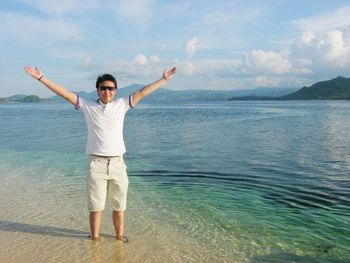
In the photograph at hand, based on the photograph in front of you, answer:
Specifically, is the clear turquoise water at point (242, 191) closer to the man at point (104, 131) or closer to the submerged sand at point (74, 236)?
the submerged sand at point (74, 236)

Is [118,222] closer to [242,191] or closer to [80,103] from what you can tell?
[80,103]

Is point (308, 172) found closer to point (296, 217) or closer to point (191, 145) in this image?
point (296, 217)

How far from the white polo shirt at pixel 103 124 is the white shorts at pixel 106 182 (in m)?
0.20

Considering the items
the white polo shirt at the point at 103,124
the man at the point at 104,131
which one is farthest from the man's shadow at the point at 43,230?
the white polo shirt at the point at 103,124

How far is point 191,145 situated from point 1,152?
12.8 meters

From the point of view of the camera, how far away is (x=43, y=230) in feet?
30.5

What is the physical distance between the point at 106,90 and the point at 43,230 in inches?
162

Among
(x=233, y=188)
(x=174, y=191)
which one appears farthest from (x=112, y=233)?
(x=233, y=188)

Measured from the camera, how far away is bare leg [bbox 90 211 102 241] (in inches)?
313

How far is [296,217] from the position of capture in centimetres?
1088

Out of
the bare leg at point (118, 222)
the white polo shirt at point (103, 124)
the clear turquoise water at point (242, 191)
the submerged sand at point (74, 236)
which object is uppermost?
the white polo shirt at point (103, 124)

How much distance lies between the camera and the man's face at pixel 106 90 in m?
7.34

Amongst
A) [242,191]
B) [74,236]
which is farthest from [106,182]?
[242,191]

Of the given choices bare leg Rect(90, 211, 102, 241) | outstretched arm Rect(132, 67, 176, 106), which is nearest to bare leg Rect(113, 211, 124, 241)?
bare leg Rect(90, 211, 102, 241)
